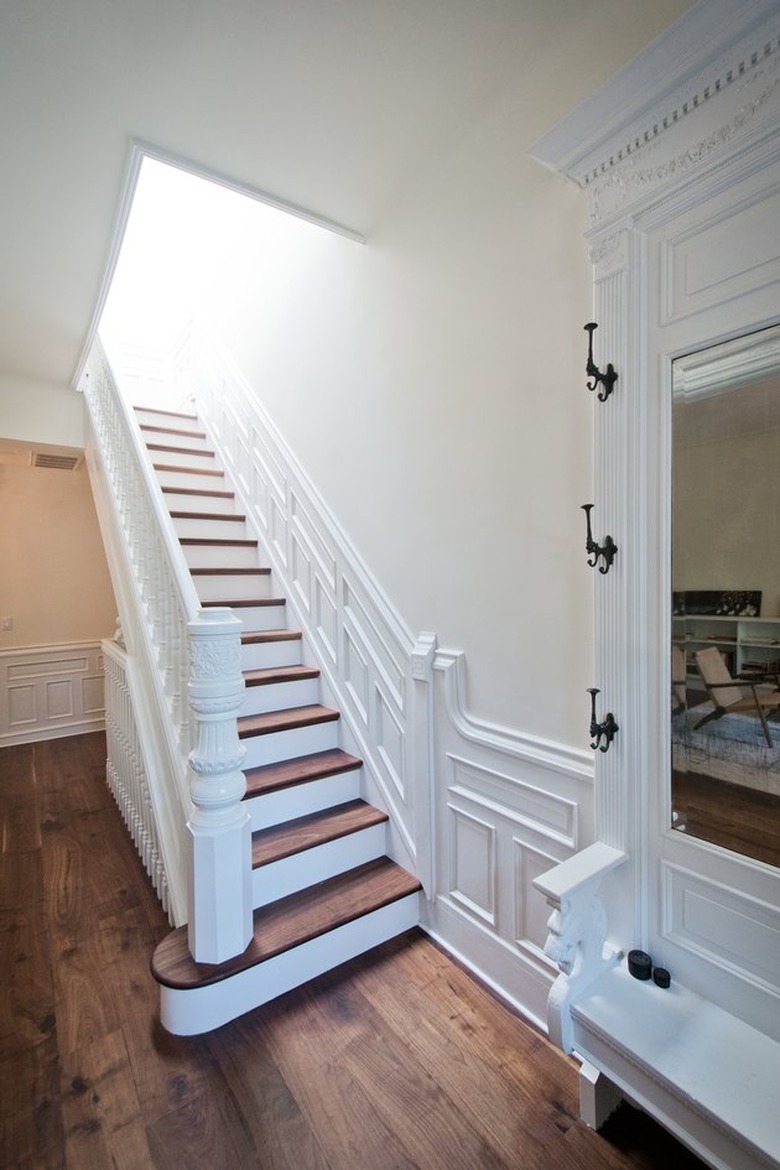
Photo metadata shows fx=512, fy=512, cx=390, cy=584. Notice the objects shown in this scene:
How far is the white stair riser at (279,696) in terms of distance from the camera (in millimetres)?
2508

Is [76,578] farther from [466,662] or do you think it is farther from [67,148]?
[466,662]

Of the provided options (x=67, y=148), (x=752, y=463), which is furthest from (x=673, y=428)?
(x=67, y=148)

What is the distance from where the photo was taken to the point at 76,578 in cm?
496

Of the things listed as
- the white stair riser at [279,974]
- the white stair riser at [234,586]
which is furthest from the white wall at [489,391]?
the white stair riser at [279,974]

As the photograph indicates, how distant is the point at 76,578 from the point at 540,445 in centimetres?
489

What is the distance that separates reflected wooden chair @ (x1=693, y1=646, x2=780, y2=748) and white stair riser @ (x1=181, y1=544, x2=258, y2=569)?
2.62 metres

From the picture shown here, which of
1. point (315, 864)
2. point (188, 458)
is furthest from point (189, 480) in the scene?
point (315, 864)

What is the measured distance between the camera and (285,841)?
201 centimetres

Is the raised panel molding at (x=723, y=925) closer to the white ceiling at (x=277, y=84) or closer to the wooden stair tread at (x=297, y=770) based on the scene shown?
the wooden stair tread at (x=297, y=770)

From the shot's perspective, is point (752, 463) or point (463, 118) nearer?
point (752, 463)

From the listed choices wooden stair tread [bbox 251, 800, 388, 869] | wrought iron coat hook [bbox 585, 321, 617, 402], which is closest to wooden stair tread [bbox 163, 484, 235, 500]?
wooden stair tread [bbox 251, 800, 388, 869]

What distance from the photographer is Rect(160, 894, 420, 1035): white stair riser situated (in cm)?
158

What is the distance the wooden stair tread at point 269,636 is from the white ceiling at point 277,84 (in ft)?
6.34

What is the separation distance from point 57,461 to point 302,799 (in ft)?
12.2
